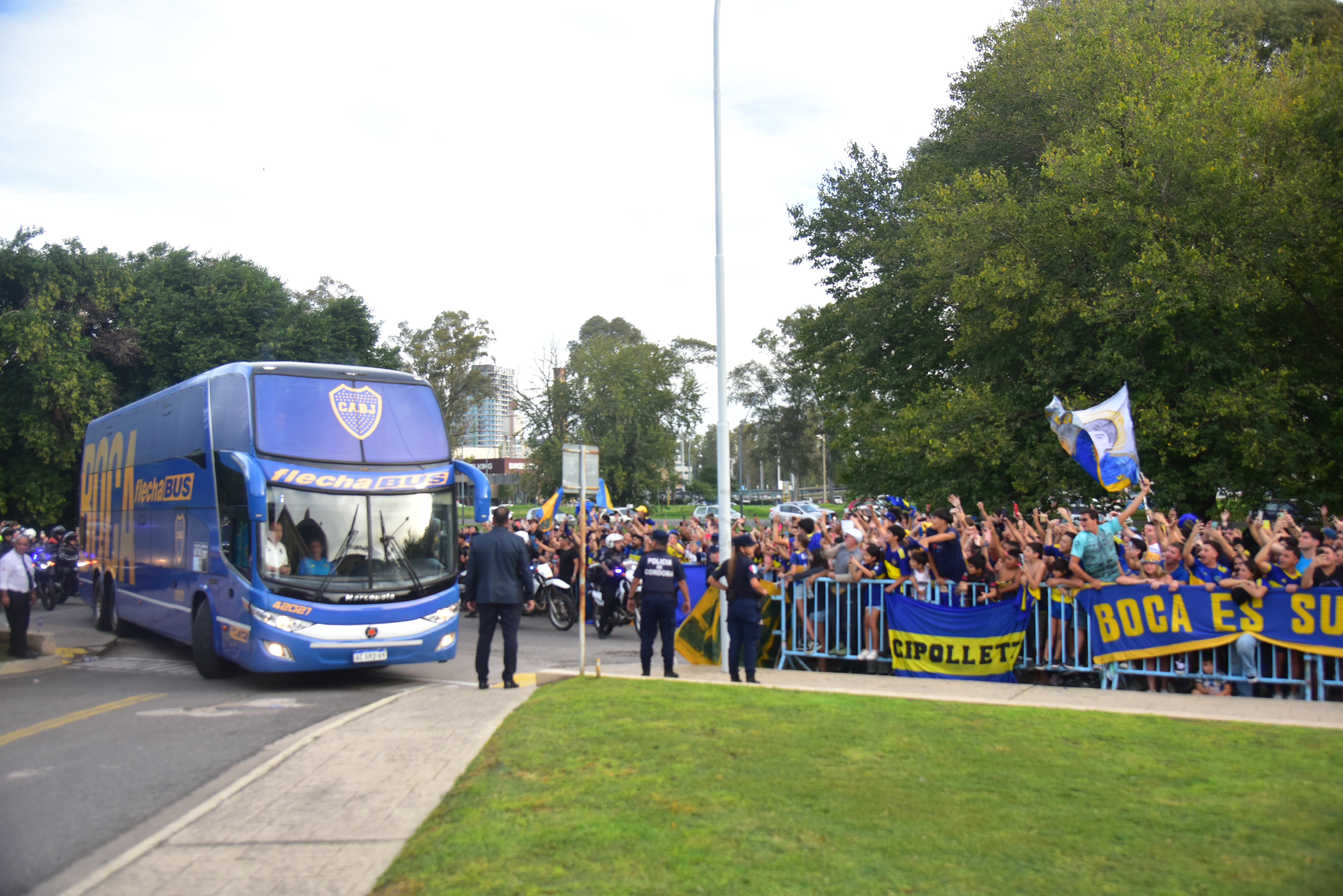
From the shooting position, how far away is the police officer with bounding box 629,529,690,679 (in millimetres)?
11203

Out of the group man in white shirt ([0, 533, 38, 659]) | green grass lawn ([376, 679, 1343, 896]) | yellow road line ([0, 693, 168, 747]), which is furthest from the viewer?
man in white shirt ([0, 533, 38, 659])

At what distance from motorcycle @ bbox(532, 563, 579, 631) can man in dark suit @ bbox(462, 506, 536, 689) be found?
6.75m

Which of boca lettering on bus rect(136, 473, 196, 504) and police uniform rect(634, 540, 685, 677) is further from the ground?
boca lettering on bus rect(136, 473, 196, 504)

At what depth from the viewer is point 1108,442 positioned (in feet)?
45.4

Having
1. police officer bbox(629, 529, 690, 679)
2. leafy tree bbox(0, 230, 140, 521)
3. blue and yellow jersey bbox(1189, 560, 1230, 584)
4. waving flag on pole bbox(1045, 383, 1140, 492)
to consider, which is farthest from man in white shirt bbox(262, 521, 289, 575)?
leafy tree bbox(0, 230, 140, 521)

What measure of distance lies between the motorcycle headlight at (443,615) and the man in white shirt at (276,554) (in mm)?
1668

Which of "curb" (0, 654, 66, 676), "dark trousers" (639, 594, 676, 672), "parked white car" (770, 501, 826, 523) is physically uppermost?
"parked white car" (770, 501, 826, 523)

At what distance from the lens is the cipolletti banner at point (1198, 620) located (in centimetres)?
935

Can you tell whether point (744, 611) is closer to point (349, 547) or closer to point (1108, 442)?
point (349, 547)

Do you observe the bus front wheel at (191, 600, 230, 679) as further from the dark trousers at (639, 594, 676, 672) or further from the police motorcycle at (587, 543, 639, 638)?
the police motorcycle at (587, 543, 639, 638)

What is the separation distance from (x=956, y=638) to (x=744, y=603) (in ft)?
7.89

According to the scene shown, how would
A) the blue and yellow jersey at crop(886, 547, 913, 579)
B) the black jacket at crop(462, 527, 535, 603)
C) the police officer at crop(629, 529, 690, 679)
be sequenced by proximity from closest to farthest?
the black jacket at crop(462, 527, 535, 603) → the police officer at crop(629, 529, 690, 679) → the blue and yellow jersey at crop(886, 547, 913, 579)

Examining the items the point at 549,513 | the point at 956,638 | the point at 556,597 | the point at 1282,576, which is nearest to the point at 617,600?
the point at 556,597

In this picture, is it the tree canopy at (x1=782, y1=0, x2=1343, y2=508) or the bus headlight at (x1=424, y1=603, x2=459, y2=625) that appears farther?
the tree canopy at (x1=782, y1=0, x2=1343, y2=508)
